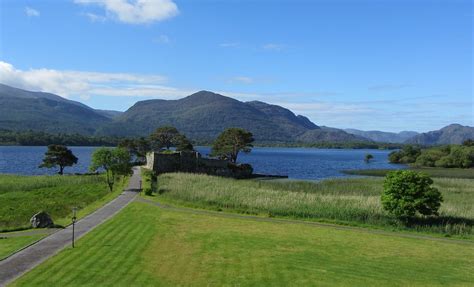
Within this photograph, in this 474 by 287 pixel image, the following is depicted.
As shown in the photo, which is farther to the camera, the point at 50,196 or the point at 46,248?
the point at 50,196

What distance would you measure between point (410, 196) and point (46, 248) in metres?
31.9

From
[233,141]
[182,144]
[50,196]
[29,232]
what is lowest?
[50,196]

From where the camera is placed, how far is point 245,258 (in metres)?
27.4

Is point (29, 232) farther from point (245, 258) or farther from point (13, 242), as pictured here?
point (245, 258)

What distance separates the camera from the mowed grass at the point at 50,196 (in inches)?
1859

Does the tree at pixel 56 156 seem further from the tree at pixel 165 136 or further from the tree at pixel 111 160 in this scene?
the tree at pixel 165 136

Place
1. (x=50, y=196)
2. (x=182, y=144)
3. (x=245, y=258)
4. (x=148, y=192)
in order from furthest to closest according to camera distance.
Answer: (x=182, y=144), (x=50, y=196), (x=148, y=192), (x=245, y=258)

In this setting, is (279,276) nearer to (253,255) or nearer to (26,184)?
(253,255)

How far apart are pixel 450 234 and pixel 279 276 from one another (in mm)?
22034

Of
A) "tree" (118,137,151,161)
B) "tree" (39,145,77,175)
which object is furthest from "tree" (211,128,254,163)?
"tree" (39,145,77,175)

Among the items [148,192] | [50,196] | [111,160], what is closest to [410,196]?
[148,192]

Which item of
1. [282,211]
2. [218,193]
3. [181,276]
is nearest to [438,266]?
[181,276]

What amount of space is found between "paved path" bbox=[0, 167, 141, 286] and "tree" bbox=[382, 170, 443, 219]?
26544 millimetres

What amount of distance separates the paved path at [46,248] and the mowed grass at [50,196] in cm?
190
